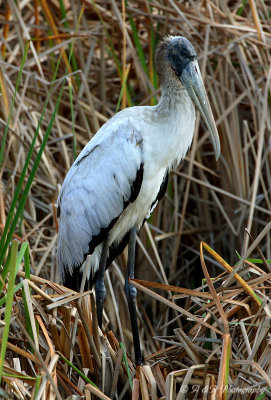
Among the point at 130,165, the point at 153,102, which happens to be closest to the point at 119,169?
the point at 130,165

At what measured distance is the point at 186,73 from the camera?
2.46 metres

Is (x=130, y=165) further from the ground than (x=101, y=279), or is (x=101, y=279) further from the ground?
(x=130, y=165)

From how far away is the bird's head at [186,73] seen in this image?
96.4 inches

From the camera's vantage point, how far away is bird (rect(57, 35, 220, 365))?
8.08 ft

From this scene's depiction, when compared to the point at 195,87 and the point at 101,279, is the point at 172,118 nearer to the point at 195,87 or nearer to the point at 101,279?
the point at 195,87

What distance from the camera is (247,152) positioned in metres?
3.33

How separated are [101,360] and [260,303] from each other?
52 centimetres

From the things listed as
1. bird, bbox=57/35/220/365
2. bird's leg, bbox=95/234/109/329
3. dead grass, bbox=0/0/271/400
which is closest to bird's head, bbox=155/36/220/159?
bird, bbox=57/35/220/365

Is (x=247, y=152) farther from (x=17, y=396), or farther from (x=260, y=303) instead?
(x=17, y=396)

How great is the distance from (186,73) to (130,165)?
418 millimetres

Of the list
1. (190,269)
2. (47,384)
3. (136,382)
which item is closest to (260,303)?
(136,382)

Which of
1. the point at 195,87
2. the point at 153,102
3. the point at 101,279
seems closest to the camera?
the point at 195,87

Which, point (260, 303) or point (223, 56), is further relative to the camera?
point (223, 56)

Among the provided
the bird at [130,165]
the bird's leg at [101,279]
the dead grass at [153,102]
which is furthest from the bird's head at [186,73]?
the bird's leg at [101,279]
